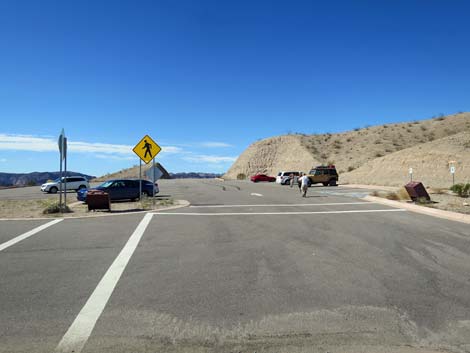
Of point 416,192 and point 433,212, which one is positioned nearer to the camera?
point 433,212

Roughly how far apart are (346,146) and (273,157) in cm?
2042

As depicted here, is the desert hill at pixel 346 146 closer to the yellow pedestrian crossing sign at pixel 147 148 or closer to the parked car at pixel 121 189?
the parked car at pixel 121 189

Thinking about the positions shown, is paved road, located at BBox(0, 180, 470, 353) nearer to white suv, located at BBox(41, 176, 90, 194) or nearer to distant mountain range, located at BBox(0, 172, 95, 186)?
white suv, located at BBox(41, 176, 90, 194)

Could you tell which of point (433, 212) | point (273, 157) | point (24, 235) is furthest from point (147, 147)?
point (273, 157)

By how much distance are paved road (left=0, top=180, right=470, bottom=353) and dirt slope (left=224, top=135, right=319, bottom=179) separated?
70.7 meters

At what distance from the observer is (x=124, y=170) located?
9038 cm

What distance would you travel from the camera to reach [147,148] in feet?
63.8

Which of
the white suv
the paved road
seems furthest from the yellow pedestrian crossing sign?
the white suv

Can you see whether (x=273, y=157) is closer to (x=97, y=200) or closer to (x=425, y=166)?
(x=425, y=166)

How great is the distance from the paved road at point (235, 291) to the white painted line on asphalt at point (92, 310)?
1cm

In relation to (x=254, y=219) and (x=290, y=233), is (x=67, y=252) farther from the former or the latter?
(x=254, y=219)

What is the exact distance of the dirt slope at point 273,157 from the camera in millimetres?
83938

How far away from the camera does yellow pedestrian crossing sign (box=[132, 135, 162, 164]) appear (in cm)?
1936

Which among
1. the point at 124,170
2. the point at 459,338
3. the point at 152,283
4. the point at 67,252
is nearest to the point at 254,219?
the point at 67,252
